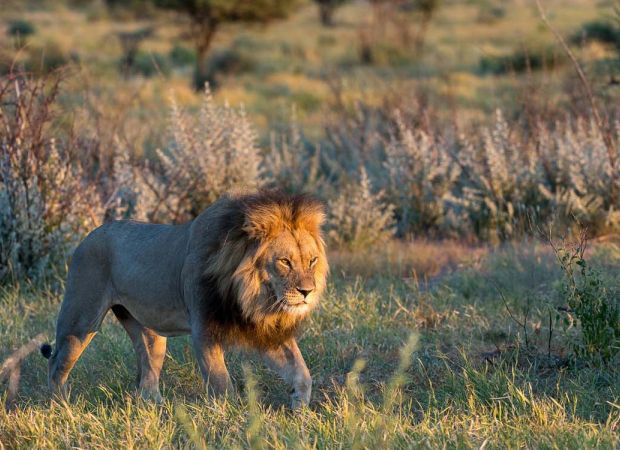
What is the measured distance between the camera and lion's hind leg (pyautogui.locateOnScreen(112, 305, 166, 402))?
5.43 m

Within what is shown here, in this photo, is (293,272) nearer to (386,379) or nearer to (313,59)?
(386,379)

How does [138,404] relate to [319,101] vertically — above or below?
above

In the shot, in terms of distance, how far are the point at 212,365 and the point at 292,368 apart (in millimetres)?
391

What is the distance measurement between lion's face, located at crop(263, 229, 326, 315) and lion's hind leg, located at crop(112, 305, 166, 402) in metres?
1.04

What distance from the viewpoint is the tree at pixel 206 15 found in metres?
25.3

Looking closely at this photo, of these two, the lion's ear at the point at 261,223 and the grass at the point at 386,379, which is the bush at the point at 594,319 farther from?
the lion's ear at the point at 261,223

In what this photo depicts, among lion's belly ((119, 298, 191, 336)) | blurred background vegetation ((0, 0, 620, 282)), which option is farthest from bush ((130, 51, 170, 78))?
lion's belly ((119, 298, 191, 336))

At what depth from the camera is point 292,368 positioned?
4.99 metres

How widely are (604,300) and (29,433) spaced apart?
2.84 metres

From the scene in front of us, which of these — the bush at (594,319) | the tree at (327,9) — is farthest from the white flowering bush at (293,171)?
the tree at (327,9)

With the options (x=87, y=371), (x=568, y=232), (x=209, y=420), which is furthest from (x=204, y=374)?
(x=568, y=232)

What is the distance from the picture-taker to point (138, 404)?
4883 millimetres

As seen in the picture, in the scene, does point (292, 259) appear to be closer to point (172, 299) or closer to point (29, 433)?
point (172, 299)

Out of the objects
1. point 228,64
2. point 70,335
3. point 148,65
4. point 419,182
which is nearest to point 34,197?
point 70,335
